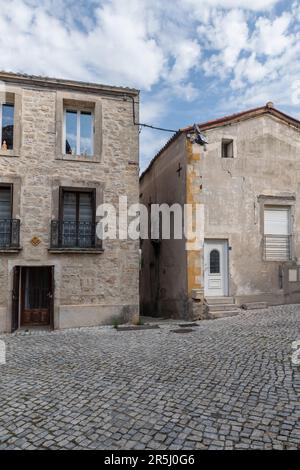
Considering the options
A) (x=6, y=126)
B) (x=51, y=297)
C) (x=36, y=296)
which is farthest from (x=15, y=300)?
(x=6, y=126)

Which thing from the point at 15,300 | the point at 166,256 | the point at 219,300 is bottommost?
the point at 219,300

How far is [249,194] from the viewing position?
39.0 feet

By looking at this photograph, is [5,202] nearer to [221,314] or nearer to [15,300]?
[15,300]

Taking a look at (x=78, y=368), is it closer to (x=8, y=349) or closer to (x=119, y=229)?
(x=8, y=349)

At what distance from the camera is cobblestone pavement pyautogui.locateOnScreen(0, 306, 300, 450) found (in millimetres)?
3518

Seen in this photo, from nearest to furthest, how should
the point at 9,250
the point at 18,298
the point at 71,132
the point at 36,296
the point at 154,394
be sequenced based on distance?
1. the point at 154,394
2. the point at 9,250
3. the point at 18,298
4. the point at 36,296
5. the point at 71,132

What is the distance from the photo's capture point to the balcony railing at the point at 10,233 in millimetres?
9820

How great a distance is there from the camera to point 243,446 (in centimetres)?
330

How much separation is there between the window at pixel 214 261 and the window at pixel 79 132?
5.09 meters

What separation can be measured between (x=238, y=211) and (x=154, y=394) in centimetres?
822

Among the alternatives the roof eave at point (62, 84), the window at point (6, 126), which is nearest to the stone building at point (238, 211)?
the roof eave at point (62, 84)

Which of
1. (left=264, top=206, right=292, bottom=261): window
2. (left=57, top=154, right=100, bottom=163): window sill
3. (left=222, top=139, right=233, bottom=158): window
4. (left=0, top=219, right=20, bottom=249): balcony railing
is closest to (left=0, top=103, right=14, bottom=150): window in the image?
(left=57, top=154, right=100, bottom=163): window sill

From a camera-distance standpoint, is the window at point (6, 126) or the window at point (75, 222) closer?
the window at point (75, 222)

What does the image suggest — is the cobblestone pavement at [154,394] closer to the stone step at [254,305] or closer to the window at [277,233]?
the stone step at [254,305]
